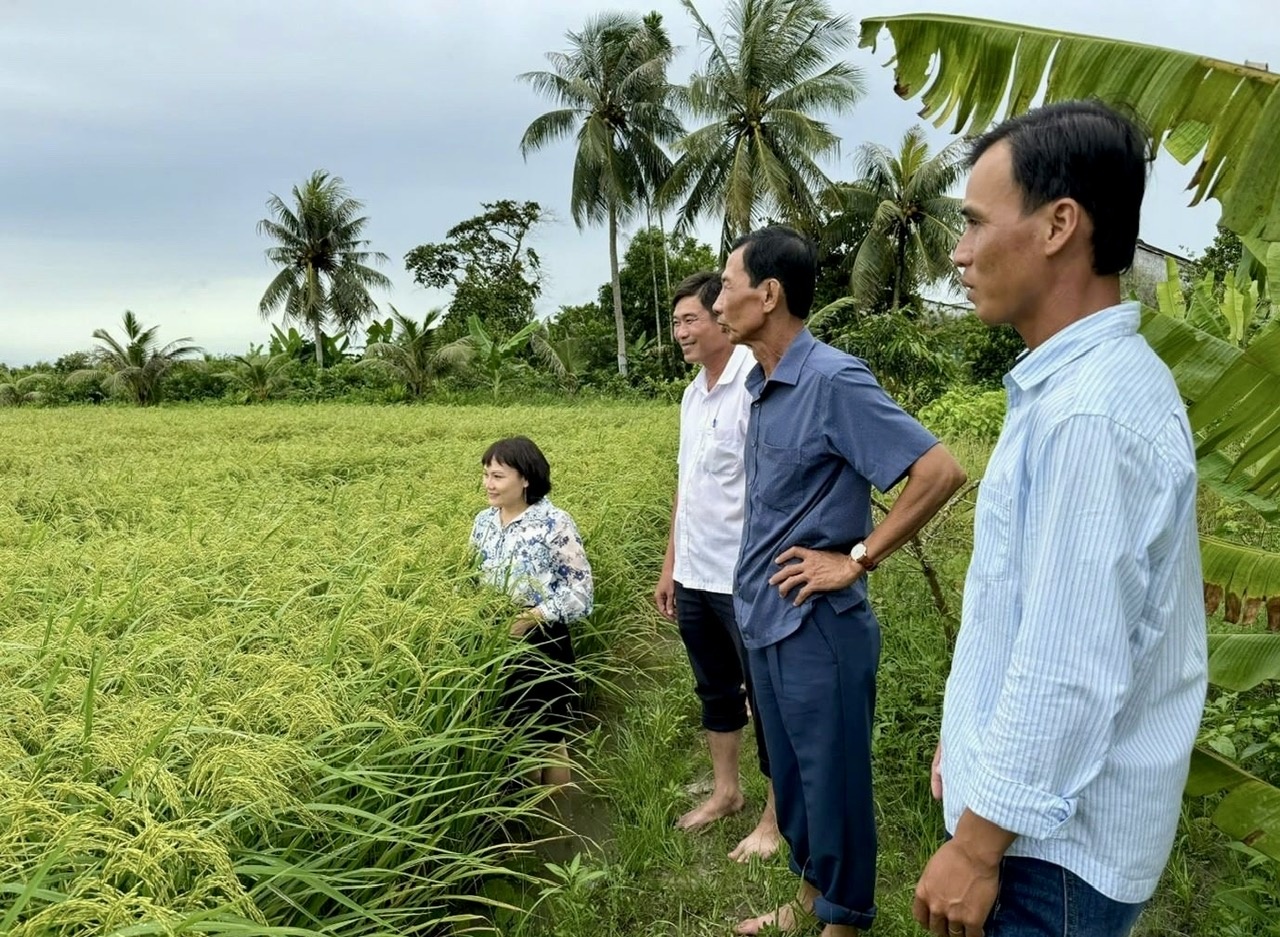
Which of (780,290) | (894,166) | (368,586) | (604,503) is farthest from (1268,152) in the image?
(894,166)

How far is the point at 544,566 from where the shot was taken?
3205mm

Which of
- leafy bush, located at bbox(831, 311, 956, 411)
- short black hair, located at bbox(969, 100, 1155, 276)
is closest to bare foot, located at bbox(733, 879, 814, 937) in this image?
short black hair, located at bbox(969, 100, 1155, 276)

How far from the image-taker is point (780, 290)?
222 centimetres

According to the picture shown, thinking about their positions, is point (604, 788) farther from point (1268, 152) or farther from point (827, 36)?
point (827, 36)

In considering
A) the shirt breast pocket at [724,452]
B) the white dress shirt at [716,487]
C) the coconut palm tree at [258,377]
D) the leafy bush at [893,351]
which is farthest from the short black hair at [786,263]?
the coconut palm tree at [258,377]

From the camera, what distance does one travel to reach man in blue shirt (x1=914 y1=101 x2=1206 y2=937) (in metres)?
1.01

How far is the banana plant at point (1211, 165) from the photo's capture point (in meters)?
1.75

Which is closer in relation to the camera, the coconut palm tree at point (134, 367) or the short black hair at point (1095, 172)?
the short black hair at point (1095, 172)

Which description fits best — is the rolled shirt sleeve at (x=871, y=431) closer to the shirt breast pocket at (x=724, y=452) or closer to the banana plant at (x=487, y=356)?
the shirt breast pocket at (x=724, y=452)

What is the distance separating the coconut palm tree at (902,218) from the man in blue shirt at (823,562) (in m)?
21.5

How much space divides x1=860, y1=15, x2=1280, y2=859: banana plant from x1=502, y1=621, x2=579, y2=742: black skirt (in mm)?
1792

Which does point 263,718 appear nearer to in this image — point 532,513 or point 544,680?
point 544,680

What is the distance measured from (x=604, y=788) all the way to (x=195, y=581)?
4.89 feet

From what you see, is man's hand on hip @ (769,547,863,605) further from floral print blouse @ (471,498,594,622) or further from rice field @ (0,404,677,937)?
floral print blouse @ (471,498,594,622)
